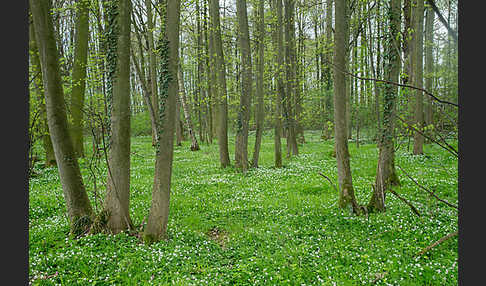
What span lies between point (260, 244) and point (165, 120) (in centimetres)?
322

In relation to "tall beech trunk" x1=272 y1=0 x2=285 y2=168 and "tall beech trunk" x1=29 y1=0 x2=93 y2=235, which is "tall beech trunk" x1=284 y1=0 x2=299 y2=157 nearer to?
"tall beech trunk" x1=272 y1=0 x2=285 y2=168

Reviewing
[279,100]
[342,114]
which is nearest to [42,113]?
[279,100]

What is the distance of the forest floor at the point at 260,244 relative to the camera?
4320mm

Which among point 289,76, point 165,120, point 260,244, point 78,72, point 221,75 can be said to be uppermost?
point 289,76

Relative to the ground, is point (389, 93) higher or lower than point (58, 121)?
higher

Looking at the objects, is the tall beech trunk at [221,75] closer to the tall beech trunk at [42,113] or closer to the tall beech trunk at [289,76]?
the tall beech trunk at [289,76]

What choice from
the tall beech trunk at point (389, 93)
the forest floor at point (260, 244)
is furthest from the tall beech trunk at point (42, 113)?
the tall beech trunk at point (389, 93)

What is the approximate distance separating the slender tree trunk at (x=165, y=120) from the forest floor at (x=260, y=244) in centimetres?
47

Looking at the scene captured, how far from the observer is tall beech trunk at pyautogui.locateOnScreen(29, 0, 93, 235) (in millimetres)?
5352

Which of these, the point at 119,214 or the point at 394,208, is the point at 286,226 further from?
the point at 119,214

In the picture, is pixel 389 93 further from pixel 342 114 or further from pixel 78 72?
pixel 78 72

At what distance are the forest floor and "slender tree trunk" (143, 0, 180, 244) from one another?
465 millimetres

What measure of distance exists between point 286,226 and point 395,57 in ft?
15.6

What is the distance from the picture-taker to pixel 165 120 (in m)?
5.40
